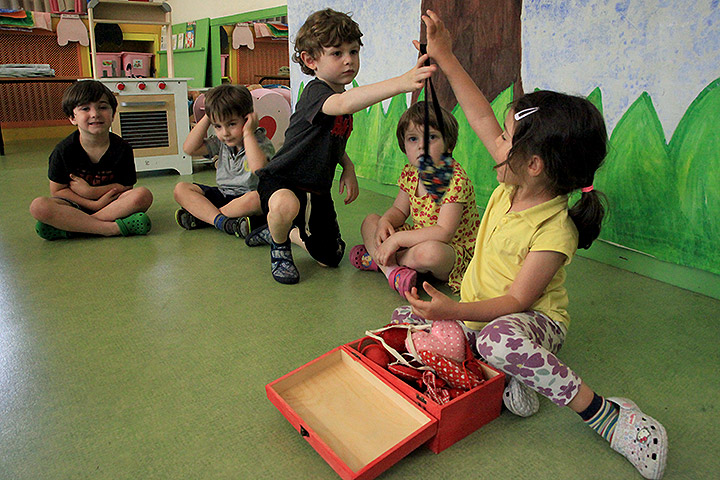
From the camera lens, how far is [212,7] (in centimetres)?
416

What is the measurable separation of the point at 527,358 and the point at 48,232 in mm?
1609

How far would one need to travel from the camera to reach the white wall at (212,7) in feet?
11.2

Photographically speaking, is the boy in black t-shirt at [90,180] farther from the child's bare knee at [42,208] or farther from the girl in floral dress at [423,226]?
the girl in floral dress at [423,226]

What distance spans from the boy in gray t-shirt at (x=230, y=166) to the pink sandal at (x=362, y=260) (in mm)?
426

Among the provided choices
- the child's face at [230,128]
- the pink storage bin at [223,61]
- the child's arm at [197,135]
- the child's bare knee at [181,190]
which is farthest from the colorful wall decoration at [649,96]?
the pink storage bin at [223,61]

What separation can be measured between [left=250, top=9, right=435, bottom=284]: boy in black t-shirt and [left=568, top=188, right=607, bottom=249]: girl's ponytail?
1.61ft

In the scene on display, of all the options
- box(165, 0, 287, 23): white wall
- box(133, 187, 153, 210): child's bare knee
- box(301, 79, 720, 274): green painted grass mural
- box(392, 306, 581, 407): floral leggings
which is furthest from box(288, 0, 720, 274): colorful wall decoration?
box(165, 0, 287, 23): white wall

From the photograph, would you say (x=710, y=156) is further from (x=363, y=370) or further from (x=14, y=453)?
(x=14, y=453)

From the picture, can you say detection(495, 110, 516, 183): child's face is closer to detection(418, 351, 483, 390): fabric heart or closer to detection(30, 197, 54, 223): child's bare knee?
detection(418, 351, 483, 390): fabric heart

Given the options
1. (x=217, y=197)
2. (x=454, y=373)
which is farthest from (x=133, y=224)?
(x=454, y=373)

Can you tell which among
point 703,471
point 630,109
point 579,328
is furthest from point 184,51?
point 703,471

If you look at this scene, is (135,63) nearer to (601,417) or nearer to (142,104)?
(142,104)

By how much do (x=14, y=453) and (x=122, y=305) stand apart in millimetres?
522

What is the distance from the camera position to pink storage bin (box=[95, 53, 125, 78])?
4469 millimetres
